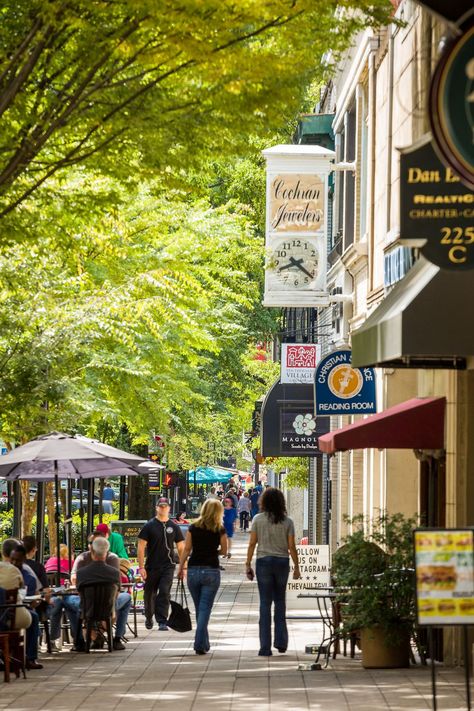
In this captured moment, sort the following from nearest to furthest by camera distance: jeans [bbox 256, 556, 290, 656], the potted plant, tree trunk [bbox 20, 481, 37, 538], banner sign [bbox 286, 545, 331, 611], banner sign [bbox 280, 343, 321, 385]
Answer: the potted plant, jeans [bbox 256, 556, 290, 656], banner sign [bbox 286, 545, 331, 611], tree trunk [bbox 20, 481, 37, 538], banner sign [bbox 280, 343, 321, 385]

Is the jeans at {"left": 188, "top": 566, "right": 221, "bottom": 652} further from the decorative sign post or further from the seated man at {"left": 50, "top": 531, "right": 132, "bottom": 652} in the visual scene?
the decorative sign post

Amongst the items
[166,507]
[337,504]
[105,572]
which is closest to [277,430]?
[337,504]

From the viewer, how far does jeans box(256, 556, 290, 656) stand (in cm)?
1464

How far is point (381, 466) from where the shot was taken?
18.6m

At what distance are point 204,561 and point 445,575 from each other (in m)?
6.33

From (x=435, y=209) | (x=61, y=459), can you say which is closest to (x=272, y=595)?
(x=61, y=459)

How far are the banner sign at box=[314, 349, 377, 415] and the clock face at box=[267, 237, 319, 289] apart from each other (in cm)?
445

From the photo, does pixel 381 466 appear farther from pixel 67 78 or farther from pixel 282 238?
pixel 67 78

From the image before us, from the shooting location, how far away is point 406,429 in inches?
535

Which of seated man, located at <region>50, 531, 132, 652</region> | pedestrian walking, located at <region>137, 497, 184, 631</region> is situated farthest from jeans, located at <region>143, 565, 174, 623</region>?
seated man, located at <region>50, 531, 132, 652</region>

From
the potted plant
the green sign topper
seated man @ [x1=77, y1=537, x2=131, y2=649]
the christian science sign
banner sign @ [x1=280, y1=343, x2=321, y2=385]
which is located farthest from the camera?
banner sign @ [x1=280, y1=343, x2=321, y2=385]

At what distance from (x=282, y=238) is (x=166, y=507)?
643 cm

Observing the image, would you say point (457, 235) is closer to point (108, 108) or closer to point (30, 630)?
point (108, 108)

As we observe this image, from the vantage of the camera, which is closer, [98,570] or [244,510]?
[98,570]
